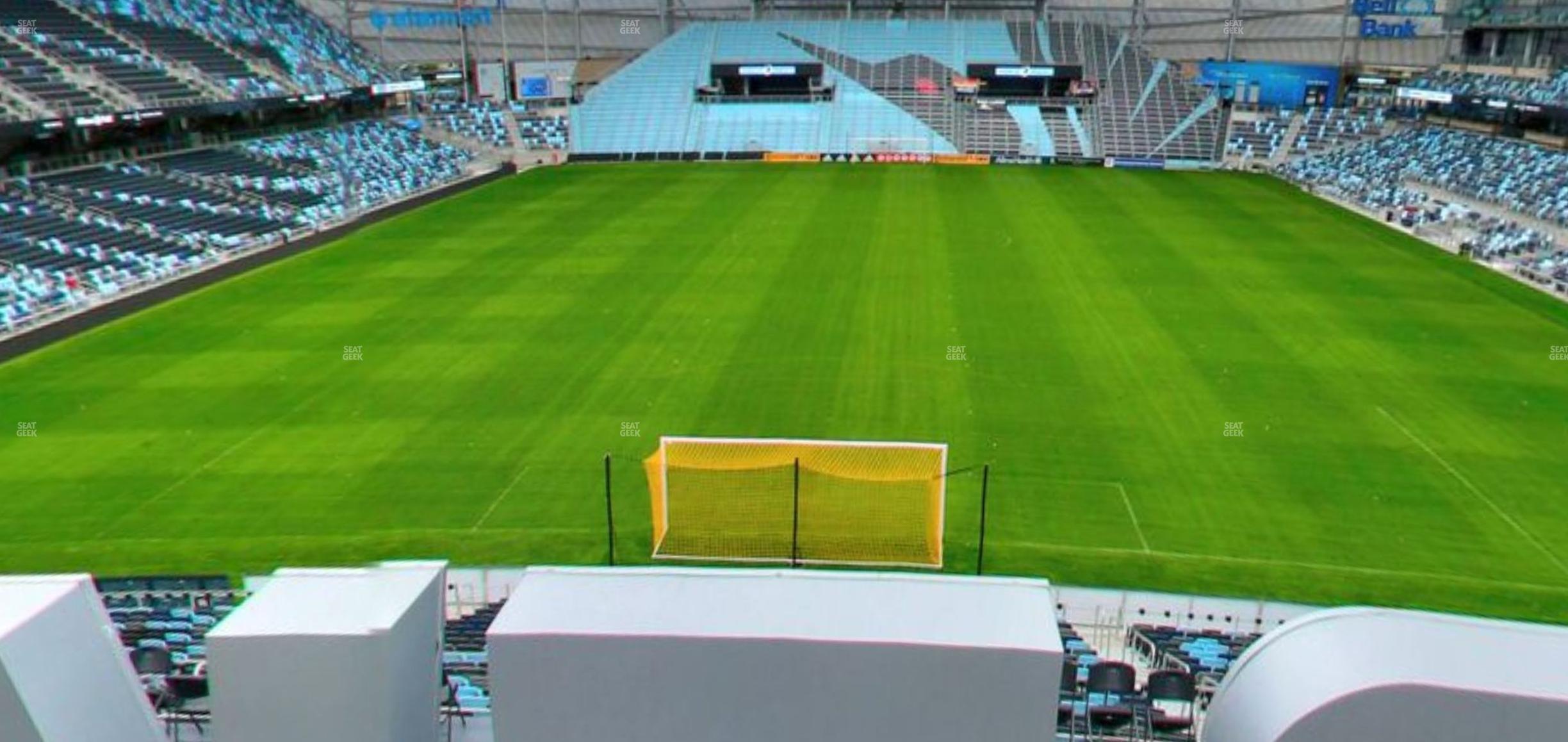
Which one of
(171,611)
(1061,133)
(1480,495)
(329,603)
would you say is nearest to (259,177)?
(171,611)

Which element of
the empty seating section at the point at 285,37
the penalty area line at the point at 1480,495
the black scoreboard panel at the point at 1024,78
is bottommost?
the penalty area line at the point at 1480,495

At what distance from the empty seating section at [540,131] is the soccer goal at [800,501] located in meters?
51.9

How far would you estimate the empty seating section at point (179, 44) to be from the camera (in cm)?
5012

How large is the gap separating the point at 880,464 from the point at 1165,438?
6.36 m

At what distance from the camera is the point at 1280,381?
2361cm

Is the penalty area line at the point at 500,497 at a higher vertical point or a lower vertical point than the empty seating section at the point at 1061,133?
lower

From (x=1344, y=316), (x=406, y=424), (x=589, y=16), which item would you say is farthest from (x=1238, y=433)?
(x=589, y=16)

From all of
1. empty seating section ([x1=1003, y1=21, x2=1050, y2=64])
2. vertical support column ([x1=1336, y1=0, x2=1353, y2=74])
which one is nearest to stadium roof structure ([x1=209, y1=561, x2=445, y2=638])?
empty seating section ([x1=1003, y1=21, x2=1050, y2=64])

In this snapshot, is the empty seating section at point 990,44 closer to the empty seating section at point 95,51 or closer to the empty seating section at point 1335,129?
the empty seating section at point 1335,129

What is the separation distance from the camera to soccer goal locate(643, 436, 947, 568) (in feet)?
53.7

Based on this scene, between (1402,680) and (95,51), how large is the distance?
5532 centimetres

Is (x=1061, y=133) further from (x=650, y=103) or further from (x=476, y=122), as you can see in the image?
(x=476, y=122)

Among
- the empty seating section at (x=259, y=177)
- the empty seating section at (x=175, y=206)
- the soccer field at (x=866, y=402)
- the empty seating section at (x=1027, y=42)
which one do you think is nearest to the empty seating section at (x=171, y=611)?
the soccer field at (x=866, y=402)

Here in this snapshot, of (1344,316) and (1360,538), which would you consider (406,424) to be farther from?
(1344,316)
